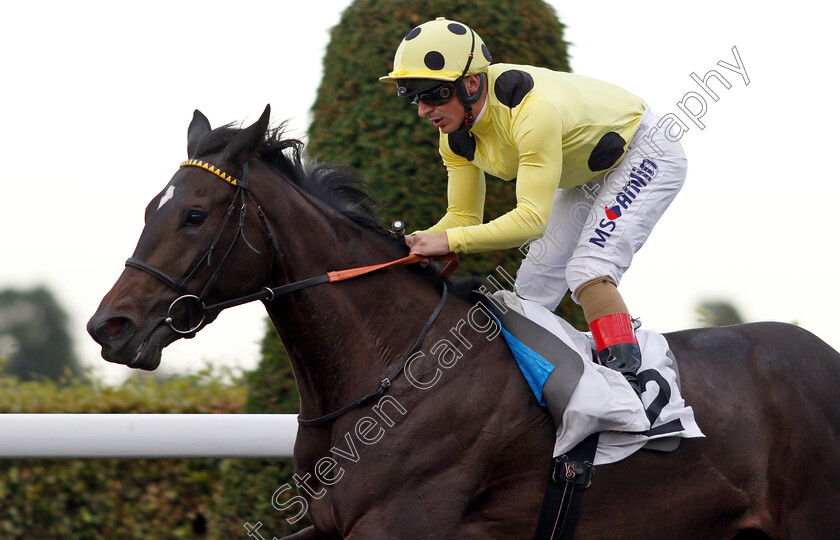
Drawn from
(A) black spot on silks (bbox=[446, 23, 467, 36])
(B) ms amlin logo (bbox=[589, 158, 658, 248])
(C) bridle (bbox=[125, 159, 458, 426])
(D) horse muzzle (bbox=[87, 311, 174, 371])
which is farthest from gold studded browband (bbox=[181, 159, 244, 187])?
(B) ms amlin logo (bbox=[589, 158, 658, 248])

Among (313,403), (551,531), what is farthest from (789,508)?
(313,403)

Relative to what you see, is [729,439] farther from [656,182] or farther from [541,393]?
[656,182]

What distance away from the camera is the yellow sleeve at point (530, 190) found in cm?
303

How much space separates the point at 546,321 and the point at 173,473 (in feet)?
7.38

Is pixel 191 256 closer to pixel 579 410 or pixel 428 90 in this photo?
pixel 428 90

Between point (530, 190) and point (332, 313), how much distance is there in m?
0.78

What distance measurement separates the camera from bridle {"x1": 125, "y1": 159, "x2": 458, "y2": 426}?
2725 mm

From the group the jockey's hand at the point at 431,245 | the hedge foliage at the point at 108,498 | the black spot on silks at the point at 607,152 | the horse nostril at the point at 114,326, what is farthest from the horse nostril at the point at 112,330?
the hedge foliage at the point at 108,498

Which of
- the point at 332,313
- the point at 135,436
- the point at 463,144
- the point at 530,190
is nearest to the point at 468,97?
the point at 463,144

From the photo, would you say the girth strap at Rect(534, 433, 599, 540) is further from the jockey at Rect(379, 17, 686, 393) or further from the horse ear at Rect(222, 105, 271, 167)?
the horse ear at Rect(222, 105, 271, 167)

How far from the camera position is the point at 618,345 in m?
3.15

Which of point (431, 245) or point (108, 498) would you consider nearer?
point (431, 245)

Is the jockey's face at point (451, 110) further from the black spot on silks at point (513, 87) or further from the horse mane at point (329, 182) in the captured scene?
the horse mane at point (329, 182)

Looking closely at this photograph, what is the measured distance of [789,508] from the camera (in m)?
3.28
